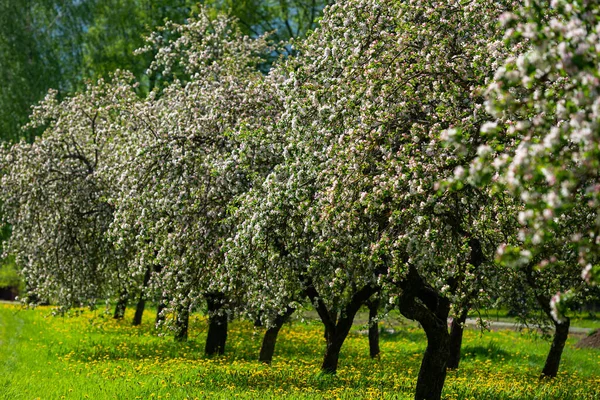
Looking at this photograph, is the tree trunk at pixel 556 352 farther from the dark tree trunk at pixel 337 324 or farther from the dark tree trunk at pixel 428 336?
the dark tree trunk at pixel 428 336

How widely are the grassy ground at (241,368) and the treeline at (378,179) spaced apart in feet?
3.79

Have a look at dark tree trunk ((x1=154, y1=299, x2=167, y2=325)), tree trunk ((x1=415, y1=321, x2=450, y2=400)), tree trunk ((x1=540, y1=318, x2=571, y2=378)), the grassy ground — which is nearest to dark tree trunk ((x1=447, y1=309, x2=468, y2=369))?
the grassy ground

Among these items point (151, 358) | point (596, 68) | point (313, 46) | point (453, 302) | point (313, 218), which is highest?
point (313, 46)

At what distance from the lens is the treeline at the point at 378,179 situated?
15.4ft

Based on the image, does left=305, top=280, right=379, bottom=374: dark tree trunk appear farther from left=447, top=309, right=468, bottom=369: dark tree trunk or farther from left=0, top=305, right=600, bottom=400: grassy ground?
left=447, top=309, right=468, bottom=369: dark tree trunk

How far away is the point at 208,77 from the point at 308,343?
10940 millimetres

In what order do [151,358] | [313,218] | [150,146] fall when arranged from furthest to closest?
[151,358] → [150,146] → [313,218]

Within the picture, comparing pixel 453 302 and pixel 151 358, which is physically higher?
pixel 453 302

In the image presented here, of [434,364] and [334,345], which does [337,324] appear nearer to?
[334,345]

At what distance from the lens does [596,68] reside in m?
4.22

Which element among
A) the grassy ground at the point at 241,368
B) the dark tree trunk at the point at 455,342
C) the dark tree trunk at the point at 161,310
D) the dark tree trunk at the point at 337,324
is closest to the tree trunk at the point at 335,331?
the dark tree trunk at the point at 337,324

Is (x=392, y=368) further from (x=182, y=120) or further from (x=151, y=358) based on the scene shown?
(x=182, y=120)

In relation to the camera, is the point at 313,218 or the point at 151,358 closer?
the point at 313,218

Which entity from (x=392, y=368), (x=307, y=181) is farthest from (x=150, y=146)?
(x=392, y=368)
